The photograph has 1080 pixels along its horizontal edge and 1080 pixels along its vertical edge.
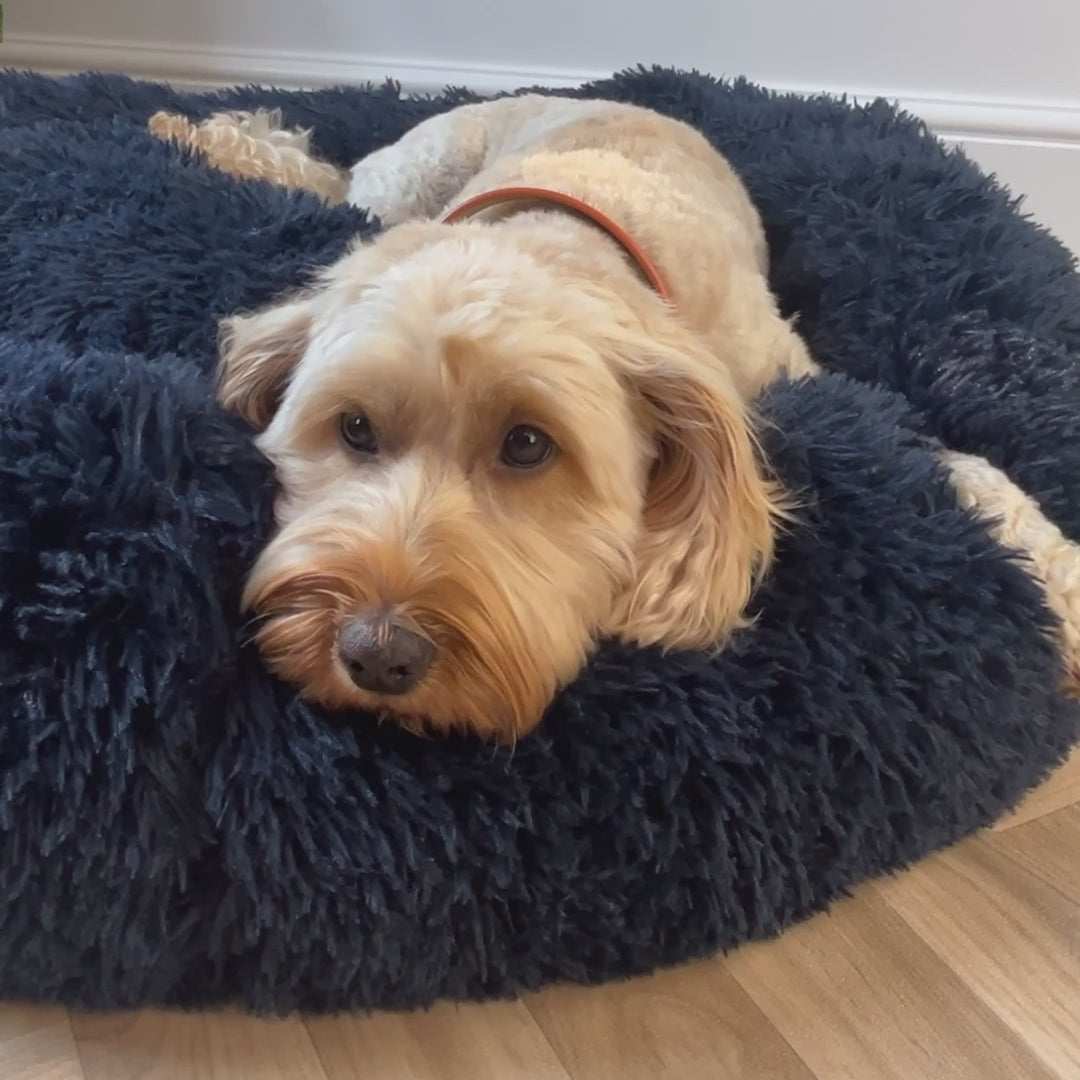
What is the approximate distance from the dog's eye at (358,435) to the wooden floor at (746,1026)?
22.5 inches

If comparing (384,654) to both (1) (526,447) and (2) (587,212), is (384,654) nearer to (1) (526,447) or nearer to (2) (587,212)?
(1) (526,447)

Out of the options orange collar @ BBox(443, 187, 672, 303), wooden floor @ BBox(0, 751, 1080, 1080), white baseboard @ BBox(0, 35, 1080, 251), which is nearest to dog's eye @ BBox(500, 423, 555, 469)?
orange collar @ BBox(443, 187, 672, 303)

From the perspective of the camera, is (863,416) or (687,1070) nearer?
(687,1070)

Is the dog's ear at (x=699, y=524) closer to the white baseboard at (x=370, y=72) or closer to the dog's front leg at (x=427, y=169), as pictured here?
the dog's front leg at (x=427, y=169)

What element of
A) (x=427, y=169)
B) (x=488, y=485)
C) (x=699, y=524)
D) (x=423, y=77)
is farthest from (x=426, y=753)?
(x=423, y=77)

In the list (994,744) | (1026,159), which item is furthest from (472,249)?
(1026,159)

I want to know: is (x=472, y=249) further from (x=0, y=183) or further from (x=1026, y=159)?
(x=1026, y=159)

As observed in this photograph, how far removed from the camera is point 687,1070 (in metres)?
1.25

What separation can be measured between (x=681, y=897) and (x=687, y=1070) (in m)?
0.16

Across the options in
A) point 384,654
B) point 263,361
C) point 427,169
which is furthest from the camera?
point 427,169

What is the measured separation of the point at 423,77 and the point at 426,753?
2.09 m

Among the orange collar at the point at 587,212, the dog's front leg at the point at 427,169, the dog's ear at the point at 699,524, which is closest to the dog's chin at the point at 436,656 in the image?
the dog's ear at the point at 699,524

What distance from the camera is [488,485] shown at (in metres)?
1.34

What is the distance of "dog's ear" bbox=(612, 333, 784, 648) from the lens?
4.53ft
